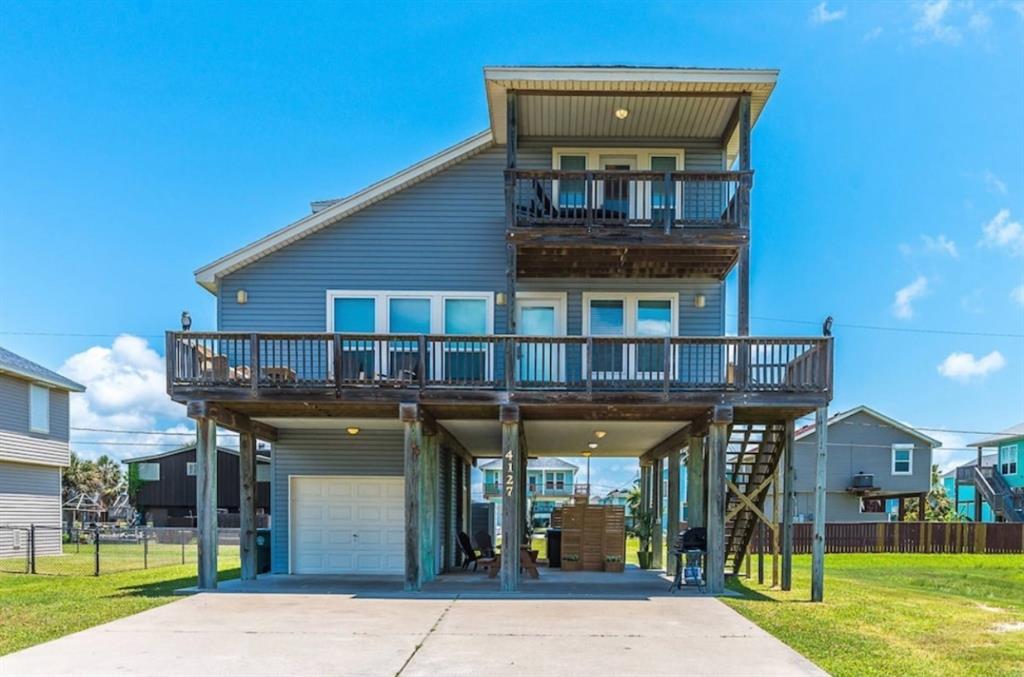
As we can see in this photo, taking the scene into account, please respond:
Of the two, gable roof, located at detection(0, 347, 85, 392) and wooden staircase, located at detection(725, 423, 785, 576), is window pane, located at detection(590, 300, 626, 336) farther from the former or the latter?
gable roof, located at detection(0, 347, 85, 392)

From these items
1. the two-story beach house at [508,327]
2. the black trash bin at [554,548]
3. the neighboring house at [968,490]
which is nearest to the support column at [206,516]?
the two-story beach house at [508,327]

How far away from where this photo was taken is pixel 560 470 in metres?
64.4

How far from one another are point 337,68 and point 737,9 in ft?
30.2

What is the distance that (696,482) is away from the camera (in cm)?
1623

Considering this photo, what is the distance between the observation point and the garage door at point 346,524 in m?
16.0

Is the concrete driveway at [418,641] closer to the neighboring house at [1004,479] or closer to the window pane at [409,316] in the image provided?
the window pane at [409,316]

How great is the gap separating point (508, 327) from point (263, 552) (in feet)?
22.9

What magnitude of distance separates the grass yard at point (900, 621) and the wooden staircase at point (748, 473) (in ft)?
4.15

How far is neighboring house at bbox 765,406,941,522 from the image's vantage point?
36.2 metres

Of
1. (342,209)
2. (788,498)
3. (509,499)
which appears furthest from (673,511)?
(342,209)

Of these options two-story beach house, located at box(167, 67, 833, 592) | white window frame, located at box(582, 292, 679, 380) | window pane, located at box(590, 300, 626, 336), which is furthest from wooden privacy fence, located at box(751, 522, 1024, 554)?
window pane, located at box(590, 300, 626, 336)

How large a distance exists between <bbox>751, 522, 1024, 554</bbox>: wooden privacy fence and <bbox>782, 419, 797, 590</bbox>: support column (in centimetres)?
1332

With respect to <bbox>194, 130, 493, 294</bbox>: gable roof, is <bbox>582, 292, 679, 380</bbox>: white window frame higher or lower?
lower

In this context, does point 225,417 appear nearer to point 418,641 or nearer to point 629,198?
point 418,641
